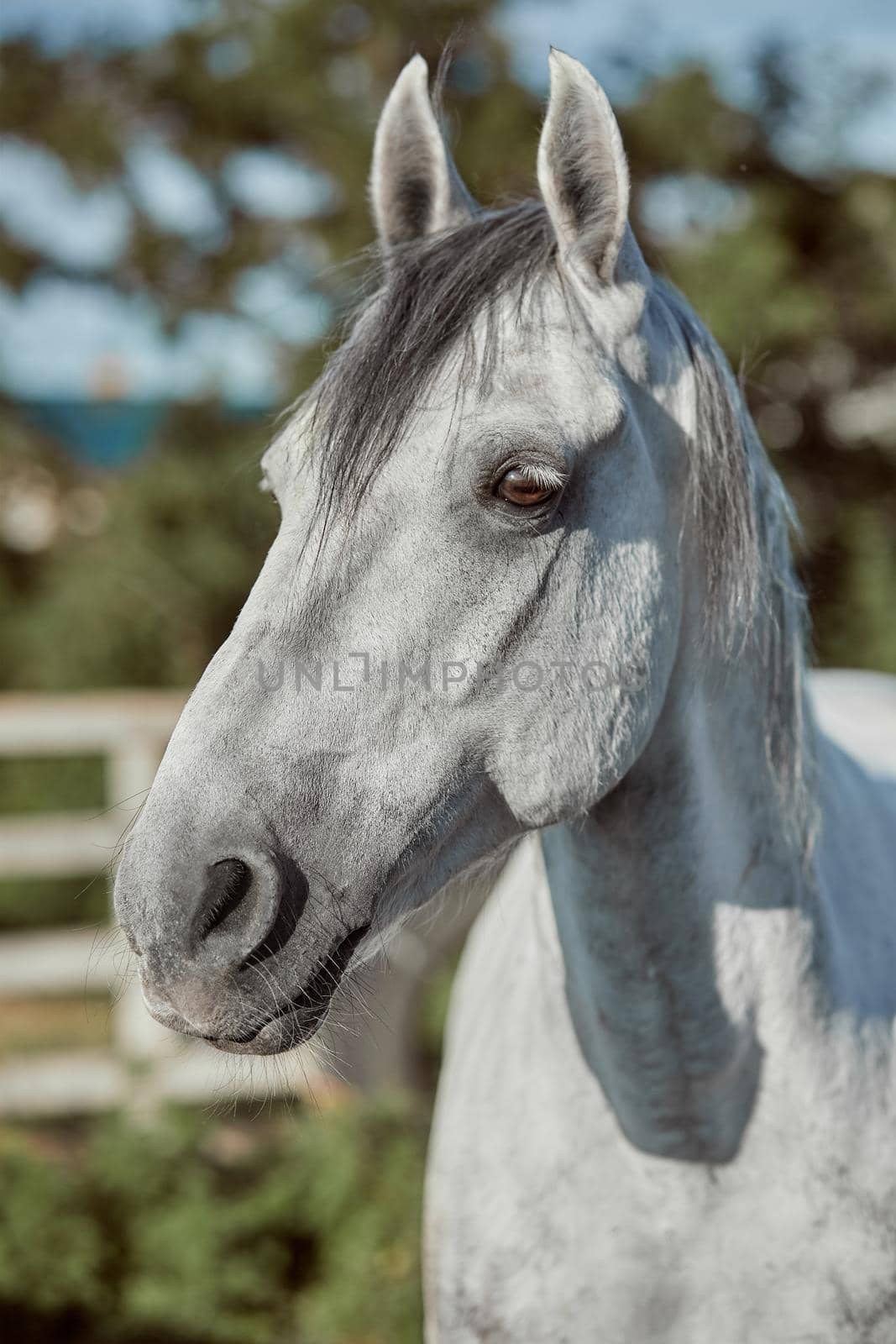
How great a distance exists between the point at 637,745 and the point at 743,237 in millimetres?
5243

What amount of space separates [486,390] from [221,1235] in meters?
3.33

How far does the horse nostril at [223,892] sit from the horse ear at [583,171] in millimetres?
915

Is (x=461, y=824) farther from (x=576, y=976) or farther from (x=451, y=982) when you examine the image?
(x=451, y=982)

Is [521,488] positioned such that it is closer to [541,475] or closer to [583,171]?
[541,475]

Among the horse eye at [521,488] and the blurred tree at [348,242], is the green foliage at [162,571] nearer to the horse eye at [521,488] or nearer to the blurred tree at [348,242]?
the blurred tree at [348,242]

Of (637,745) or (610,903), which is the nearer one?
(637,745)

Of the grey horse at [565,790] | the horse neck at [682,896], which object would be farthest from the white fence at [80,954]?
the horse neck at [682,896]

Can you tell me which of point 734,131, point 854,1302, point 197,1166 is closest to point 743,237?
point 734,131

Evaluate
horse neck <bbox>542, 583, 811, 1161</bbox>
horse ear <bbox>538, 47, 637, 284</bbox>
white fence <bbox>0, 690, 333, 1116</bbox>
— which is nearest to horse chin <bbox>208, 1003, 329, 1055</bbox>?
horse neck <bbox>542, 583, 811, 1161</bbox>

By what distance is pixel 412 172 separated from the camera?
1909 millimetres

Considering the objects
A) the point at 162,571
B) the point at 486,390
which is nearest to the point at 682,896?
the point at 486,390

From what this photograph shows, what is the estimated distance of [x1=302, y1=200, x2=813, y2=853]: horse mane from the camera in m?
1.47

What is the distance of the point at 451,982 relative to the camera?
5.36 metres

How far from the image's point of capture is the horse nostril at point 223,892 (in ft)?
4.27
